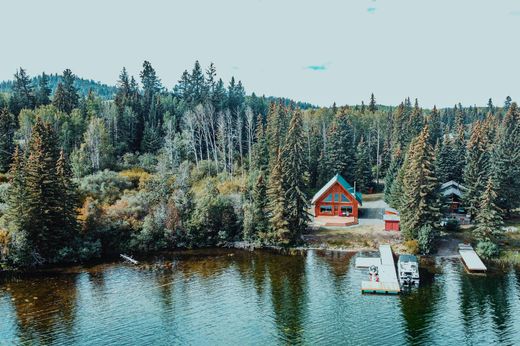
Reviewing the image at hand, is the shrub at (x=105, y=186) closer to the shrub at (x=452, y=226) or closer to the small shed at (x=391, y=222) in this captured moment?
the small shed at (x=391, y=222)

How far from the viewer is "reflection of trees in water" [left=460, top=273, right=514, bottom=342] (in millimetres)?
32562

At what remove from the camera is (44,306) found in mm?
36125

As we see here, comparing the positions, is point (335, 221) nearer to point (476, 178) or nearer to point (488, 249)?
point (488, 249)

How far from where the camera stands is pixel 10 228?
45719 millimetres

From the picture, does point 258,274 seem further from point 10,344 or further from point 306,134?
point 306,134

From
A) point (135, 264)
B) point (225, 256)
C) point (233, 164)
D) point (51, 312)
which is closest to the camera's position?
point (51, 312)

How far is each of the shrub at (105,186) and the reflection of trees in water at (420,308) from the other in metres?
39.2

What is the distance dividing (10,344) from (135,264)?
58.2 ft

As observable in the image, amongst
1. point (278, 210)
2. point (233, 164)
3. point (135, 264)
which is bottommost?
point (135, 264)

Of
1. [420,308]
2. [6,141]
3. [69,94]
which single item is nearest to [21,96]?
[69,94]

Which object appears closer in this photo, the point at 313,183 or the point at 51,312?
the point at 51,312

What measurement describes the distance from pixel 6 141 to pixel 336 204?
5200 cm

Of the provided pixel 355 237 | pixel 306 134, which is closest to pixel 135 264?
pixel 355 237

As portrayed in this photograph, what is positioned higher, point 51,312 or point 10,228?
point 10,228
